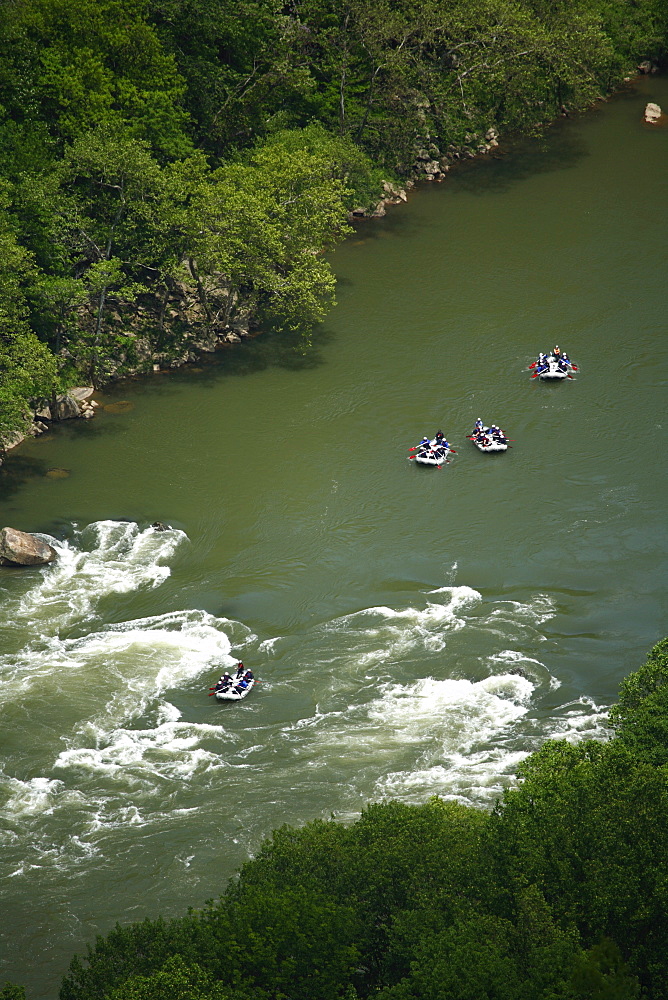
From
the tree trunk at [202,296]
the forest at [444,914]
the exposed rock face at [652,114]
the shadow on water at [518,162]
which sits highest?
the exposed rock face at [652,114]

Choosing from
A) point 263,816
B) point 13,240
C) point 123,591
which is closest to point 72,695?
point 123,591

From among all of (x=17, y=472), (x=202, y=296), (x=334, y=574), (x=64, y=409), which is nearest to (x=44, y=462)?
(x=17, y=472)

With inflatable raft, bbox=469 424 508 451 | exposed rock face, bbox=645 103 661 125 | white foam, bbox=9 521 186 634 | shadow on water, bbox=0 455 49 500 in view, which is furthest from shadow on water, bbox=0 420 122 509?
exposed rock face, bbox=645 103 661 125

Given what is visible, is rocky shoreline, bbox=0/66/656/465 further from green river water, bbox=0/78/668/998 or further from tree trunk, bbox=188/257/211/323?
green river water, bbox=0/78/668/998

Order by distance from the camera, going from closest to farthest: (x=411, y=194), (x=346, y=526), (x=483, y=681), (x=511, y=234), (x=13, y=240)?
(x=483, y=681)
(x=346, y=526)
(x=13, y=240)
(x=511, y=234)
(x=411, y=194)

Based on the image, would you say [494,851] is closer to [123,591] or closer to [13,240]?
[123,591]

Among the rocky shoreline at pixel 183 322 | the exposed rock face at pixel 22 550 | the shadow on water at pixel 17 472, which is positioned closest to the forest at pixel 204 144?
the rocky shoreline at pixel 183 322

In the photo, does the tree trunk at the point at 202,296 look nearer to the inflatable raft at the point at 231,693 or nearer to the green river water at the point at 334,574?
the green river water at the point at 334,574
